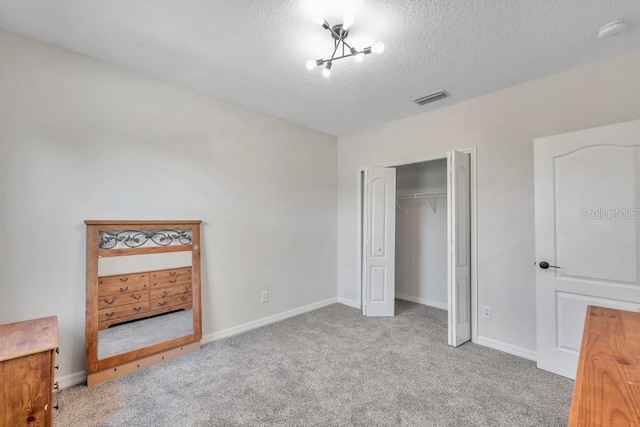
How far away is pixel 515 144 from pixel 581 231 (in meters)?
0.98

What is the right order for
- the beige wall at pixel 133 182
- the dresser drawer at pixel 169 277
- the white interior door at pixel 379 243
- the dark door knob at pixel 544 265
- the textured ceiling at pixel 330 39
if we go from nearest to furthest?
the textured ceiling at pixel 330 39 → the beige wall at pixel 133 182 → the dark door knob at pixel 544 265 → the dresser drawer at pixel 169 277 → the white interior door at pixel 379 243

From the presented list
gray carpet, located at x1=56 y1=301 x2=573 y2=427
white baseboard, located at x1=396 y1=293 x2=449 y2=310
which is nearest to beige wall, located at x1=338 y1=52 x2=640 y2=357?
gray carpet, located at x1=56 y1=301 x2=573 y2=427

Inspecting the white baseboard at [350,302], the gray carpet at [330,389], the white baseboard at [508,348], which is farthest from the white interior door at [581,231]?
the white baseboard at [350,302]

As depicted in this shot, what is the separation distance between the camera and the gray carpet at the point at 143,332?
238cm

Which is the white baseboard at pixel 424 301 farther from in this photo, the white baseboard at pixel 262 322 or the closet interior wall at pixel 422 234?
the white baseboard at pixel 262 322

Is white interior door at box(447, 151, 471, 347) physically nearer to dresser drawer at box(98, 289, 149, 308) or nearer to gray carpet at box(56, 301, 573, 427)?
gray carpet at box(56, 301, 573, 427)

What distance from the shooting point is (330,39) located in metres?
2.14

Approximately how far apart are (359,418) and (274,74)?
2.81m

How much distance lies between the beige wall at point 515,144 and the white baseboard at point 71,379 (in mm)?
3636

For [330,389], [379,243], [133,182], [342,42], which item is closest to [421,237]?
[379,243]

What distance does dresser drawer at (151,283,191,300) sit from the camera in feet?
8.84

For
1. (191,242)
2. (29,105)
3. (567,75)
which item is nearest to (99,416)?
(191,242)

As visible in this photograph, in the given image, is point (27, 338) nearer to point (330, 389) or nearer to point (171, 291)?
point (171, 291)

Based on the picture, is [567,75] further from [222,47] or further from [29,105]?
[29,105]
